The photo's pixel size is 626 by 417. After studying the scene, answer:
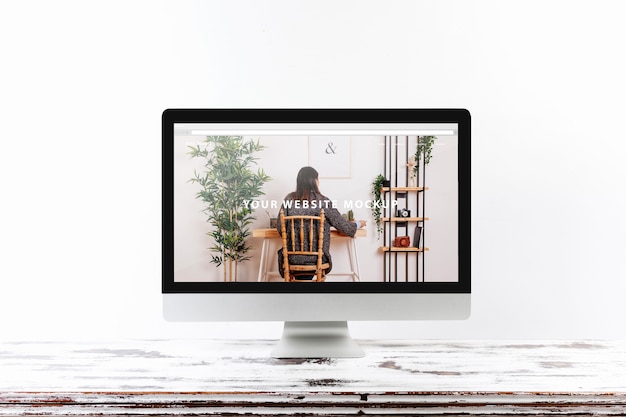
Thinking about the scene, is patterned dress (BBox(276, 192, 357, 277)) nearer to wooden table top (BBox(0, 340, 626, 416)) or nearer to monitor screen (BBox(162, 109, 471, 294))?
monitor screen (BBox(162, 109, 471, 294))

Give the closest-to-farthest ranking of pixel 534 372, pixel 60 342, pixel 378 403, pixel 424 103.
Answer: pixel 378 403 → pixel 534 372 → pixel 60 342 → pixel 424 103

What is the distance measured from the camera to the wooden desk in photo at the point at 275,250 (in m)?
1.34

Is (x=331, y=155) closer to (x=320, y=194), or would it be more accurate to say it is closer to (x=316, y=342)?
(x=320, y=194)

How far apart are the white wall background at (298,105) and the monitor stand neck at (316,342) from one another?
1.44 ft

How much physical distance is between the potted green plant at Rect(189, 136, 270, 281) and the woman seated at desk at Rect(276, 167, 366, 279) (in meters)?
0.08

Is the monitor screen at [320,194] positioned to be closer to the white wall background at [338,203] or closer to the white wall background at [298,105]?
the white wall background at [338,203]

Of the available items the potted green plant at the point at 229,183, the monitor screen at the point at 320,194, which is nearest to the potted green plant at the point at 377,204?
the monitor screen at the point at 320,194

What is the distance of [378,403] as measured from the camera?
1.07 meters

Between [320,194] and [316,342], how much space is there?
38 cm

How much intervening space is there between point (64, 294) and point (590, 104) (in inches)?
74.8

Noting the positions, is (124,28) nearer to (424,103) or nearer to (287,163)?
(287,163)

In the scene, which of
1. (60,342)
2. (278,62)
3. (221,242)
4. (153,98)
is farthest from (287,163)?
(60,342)

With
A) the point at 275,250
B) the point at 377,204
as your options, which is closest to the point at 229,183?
the point at 275,250

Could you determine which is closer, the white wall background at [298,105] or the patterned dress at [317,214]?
the patterned dress at [317,214]
